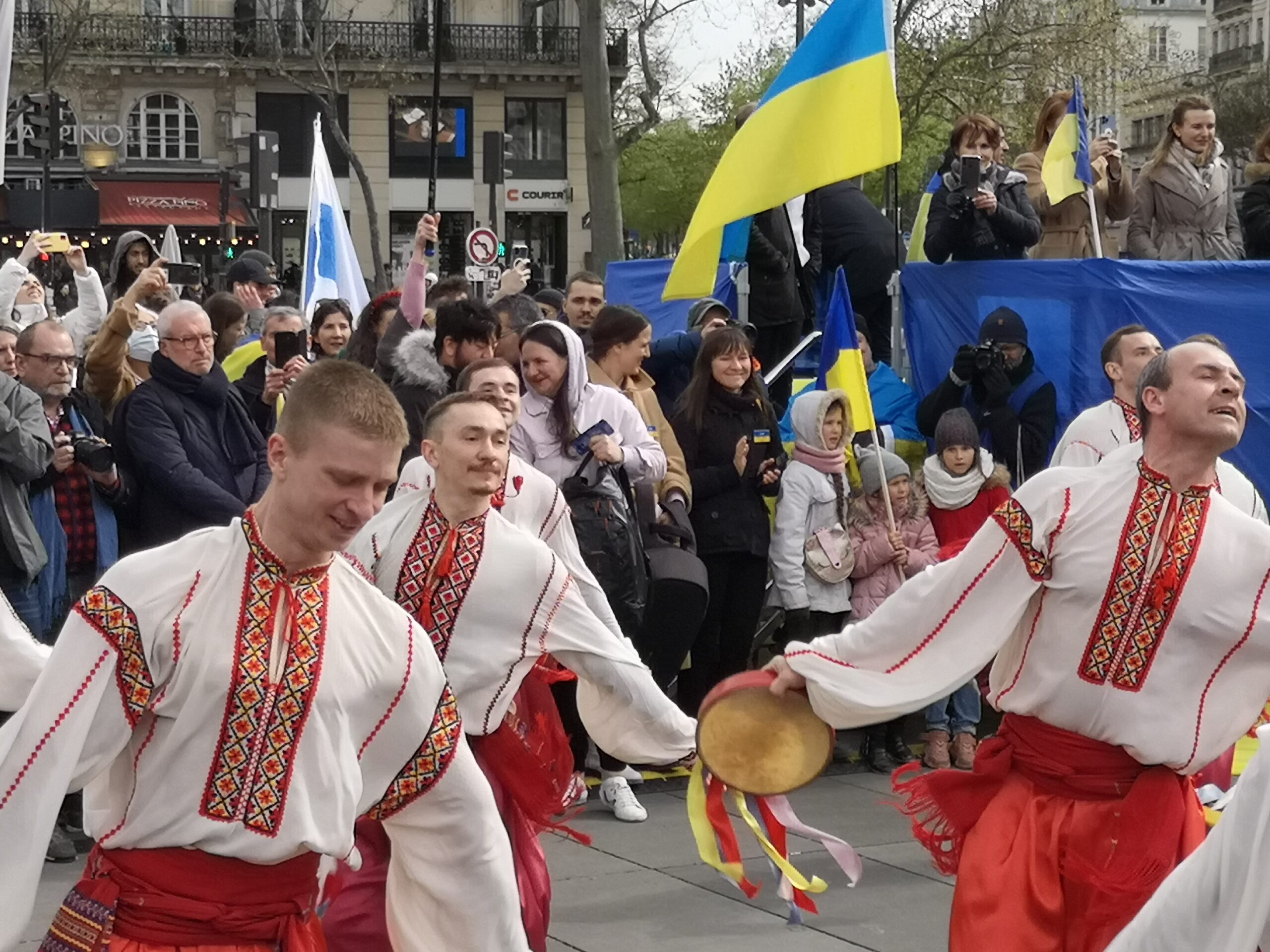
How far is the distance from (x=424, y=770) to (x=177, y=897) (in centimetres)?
51

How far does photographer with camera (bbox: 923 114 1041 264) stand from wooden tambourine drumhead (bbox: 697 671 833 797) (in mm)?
5405

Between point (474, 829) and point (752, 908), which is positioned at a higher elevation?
point (474, 829)

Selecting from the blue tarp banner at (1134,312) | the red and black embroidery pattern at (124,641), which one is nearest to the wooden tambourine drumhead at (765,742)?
the red and black embroidery pattern at (124,641)

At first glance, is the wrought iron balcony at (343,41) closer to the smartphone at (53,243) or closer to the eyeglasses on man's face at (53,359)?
the smartphone at (53,243)

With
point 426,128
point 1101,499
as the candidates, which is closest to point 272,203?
point 1101,499

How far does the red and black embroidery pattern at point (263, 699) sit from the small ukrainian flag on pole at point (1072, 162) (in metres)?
7.16

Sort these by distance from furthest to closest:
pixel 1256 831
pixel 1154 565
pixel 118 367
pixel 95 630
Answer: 1. pixel 118 367
2. pixel 1154 565
3. pixel 95 630
4. pixel 1256 831

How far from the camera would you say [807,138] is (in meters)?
8.74

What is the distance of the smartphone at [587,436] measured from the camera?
751 centimetres

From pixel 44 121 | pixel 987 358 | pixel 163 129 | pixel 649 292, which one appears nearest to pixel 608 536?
pixel 987 358

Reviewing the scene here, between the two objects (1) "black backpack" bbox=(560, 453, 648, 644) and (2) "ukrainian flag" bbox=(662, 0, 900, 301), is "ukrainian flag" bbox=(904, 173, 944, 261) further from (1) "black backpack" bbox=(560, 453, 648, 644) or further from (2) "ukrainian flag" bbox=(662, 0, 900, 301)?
(1) "black backpack" bbox=(560, 453, 648, 644)

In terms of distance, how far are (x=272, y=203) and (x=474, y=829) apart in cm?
2058

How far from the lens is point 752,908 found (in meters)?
6.95

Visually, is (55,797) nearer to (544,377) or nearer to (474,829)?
(474,829)
